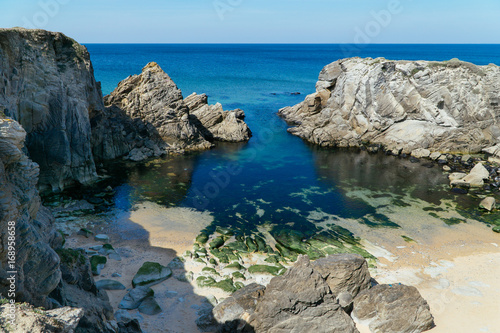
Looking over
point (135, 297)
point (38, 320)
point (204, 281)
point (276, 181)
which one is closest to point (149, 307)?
point (135, 297)

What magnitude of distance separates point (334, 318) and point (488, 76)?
5440cm

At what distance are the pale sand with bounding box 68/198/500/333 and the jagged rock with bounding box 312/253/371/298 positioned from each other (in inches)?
91.1

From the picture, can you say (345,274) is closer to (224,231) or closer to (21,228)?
(224,231)

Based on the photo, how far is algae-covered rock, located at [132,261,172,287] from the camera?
76.5 feet

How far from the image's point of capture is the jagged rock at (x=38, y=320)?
804 cm

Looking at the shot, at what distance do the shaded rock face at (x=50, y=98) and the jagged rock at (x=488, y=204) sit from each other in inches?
1640

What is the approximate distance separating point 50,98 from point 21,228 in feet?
91.2

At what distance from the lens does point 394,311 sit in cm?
1956

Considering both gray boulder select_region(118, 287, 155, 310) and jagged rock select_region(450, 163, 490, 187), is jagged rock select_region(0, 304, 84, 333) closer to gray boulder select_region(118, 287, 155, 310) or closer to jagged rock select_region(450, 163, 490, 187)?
gray boulder select_region(118, 287, 155, 310)

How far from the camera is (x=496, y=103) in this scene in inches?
2215

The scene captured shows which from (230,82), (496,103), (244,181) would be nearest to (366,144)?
(496,103)

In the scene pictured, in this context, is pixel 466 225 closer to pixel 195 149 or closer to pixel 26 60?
pixel 195 149

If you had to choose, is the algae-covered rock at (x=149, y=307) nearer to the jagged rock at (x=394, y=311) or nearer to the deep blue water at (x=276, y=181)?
the jagged rock at (x=394, y=311)

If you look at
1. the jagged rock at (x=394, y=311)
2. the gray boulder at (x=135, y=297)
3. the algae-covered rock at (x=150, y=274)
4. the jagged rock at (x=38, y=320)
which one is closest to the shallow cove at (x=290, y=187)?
the algae-covered rock at (x=150, y=274)
